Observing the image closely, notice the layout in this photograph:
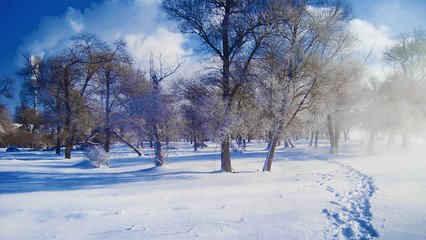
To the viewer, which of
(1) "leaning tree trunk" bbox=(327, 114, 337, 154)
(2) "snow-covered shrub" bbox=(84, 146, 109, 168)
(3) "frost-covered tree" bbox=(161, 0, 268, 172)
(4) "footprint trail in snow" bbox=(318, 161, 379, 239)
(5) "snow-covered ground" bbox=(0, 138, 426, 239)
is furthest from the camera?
(1) "leaning tree trunk" bbox=(327, 114, 337, 154)

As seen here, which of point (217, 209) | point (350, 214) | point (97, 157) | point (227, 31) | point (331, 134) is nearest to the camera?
point (350, 214)

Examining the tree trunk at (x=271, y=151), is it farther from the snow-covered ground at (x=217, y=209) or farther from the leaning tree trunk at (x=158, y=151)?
the leaning tree trunk at (x=158, y=151)

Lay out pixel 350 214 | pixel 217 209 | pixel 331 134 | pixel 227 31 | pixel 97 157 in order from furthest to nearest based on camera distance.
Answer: pixel 331 134 < pixel 97 157 < pixel 227 31 < pixel 217 209 < pixel 350 214

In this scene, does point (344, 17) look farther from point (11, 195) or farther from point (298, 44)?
point (11, 195)

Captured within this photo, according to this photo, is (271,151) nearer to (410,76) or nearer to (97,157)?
(97,157)

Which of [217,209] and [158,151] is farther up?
[158,151]

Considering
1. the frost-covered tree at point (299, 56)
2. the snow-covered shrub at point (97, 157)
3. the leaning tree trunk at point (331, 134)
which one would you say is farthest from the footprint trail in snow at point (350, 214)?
the leaning tree trunk at point (331, 134)

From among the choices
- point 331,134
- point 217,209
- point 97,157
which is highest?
point 331,134

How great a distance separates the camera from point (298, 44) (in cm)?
1645

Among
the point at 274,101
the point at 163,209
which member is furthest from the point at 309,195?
the point at 274,101

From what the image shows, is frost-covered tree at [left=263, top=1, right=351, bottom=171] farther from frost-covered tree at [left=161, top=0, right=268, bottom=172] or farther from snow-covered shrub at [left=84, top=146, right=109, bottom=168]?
snow-covered shrub at [left=84, top=146, right=109, bottom=168]

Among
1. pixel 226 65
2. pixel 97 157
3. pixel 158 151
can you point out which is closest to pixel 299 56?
pixel 226 65

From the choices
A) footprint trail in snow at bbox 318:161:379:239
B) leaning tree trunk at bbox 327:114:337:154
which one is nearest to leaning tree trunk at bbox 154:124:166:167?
footprint trail in snow at bbox 318:161:379:239

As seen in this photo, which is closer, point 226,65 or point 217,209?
point 217,209
